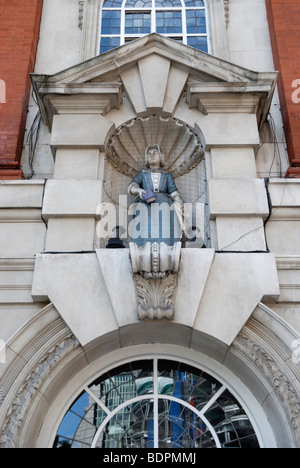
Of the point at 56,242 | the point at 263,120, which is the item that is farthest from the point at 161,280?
the point at 263,120

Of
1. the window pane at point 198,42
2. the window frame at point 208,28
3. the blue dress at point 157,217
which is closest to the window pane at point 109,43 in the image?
the window frame at point 208,28

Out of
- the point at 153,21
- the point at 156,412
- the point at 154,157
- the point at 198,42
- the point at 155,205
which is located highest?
the point at 153,21

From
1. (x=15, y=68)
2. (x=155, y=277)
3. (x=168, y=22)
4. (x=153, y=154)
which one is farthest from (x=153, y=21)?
(x=155, y=277)

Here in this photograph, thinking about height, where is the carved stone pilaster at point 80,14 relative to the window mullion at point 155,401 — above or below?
above

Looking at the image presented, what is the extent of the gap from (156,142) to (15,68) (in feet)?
8.57

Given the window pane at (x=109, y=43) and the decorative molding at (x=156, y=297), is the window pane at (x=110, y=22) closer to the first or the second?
the window pane at (x=109, y=43)

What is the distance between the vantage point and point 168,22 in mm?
9500

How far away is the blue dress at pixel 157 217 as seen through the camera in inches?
252

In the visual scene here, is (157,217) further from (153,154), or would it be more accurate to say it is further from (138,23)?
(138,23)

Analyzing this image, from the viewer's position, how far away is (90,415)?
231 inches

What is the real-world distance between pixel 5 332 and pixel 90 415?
140 cm

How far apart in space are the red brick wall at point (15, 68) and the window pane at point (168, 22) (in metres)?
2.23

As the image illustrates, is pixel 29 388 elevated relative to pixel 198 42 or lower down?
lower down

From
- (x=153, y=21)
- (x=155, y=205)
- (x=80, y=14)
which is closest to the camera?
(x=155, y=205)
